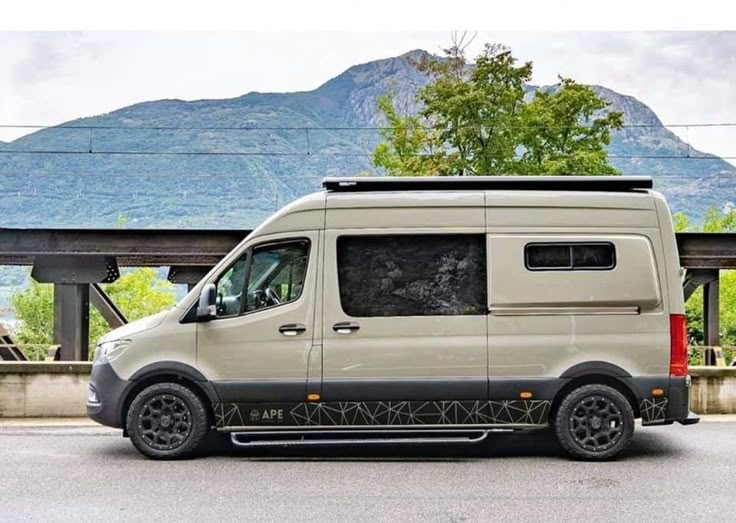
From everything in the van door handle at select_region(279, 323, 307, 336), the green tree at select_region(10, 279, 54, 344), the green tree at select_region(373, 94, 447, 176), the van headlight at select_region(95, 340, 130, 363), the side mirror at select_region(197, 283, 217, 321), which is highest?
the green tree at select_region(373, 94, 447, 176)

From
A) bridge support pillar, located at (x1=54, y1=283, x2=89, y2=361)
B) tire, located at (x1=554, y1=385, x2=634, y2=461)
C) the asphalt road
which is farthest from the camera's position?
bridge support pillar, located at (x1=54, y1=283, x2=89, y2=361)

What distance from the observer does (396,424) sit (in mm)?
8398

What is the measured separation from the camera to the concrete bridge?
1341 centimetres

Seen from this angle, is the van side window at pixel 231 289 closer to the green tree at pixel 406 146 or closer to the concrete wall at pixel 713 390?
the concrete wall at pixel 713 390

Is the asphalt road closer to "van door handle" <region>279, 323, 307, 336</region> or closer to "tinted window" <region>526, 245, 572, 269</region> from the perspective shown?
"van door handle" <region>279, 323, 307, 336</region>

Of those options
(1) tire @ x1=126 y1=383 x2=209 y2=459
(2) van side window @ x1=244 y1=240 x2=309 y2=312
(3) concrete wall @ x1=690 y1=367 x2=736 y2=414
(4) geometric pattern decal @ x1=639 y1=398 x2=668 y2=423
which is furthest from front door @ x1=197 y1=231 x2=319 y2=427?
(3) concrete wall @ x1=690 y1=367 x2=736 y2=414

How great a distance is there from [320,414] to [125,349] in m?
1.91

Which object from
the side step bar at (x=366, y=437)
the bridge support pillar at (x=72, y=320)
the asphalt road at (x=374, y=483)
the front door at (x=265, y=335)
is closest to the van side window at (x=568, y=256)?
the side step bar at (x=366, y=437)

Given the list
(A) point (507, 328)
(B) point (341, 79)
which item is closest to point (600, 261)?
(A) point (507, 328)

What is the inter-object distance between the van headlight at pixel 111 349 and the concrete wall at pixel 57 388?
2424 millimetres

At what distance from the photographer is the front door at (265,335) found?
841 centimetres

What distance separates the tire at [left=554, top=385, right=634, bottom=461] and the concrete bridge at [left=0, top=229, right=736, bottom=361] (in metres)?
6.88

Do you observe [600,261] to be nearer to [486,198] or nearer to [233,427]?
[486,198]

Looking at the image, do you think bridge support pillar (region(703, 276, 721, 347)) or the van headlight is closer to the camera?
the van headlight
